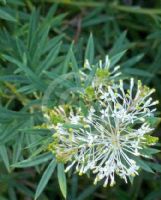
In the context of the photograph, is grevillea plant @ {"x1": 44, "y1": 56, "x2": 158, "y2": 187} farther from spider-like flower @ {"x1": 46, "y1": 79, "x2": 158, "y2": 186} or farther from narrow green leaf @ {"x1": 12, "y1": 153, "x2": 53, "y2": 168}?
narrow green leaf @ {"x1": 12, "y1": 153, "x2": 53, "y2": 168}

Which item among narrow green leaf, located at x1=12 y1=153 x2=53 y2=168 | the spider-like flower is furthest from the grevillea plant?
narrow green leaf, located at x1=12 y1=153 x2=53 y2=168

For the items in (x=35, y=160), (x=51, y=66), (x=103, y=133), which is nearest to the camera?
(x=103, y=133)

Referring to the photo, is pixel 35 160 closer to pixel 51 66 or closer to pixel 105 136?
pixel 105 136

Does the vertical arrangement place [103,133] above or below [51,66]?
below

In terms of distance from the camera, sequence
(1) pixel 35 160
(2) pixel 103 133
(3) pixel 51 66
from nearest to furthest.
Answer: (2) pixel 103 133 → (1) pixel 35 160 → (3) pixel 51 66

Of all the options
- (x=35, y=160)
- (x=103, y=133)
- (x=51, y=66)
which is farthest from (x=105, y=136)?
(x=51, y=66)

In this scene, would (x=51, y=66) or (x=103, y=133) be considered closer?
(x=103, y=133)

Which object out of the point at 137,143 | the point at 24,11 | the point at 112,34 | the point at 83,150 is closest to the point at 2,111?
the point at 83,150
